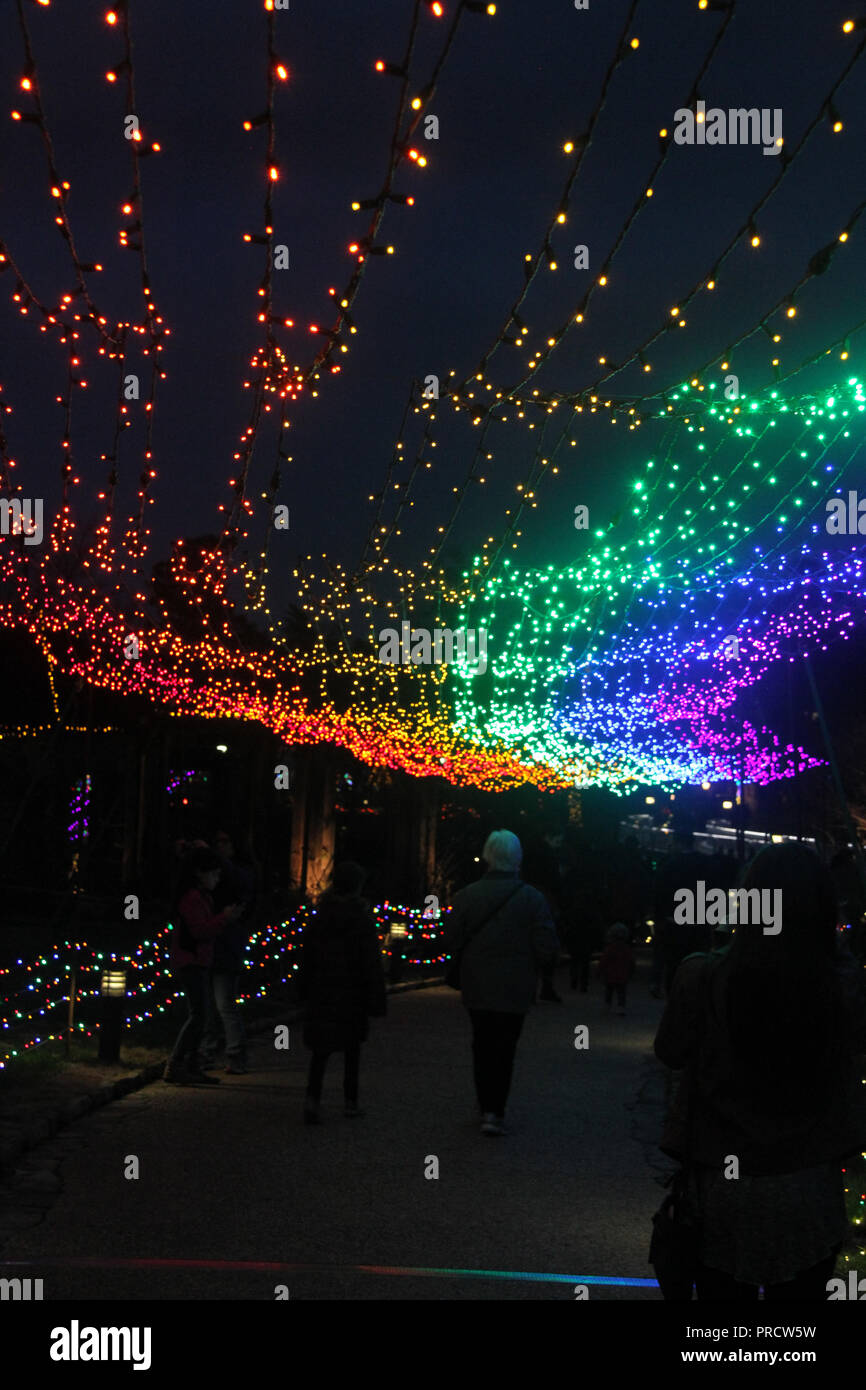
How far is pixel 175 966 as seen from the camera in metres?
11.8

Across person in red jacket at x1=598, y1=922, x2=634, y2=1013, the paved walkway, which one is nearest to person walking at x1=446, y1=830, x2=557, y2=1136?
the paved walkway

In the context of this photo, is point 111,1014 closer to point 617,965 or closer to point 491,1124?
point 491,1124

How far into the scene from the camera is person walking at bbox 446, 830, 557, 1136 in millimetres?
9805

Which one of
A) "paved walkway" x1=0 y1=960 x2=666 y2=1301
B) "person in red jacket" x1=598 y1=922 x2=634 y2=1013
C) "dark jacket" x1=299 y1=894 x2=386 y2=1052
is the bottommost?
"paved walkway" x1=0 y1=960 x2=666 y2=1301

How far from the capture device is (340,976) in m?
10.1

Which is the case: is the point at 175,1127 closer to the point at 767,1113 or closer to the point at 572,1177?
the point at 572,1177

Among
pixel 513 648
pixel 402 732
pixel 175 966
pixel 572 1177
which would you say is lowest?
pixel 572 1177

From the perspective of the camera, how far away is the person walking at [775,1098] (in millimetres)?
3867

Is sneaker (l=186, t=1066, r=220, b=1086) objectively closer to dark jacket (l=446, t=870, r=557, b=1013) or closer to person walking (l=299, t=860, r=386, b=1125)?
person walking (l=299, t=860, r=386, b=1125)

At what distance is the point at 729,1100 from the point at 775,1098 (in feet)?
0.39

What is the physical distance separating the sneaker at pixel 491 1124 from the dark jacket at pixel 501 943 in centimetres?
67

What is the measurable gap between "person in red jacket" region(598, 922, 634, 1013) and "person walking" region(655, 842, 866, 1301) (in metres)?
14.4

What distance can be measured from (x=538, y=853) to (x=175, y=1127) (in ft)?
61.0
